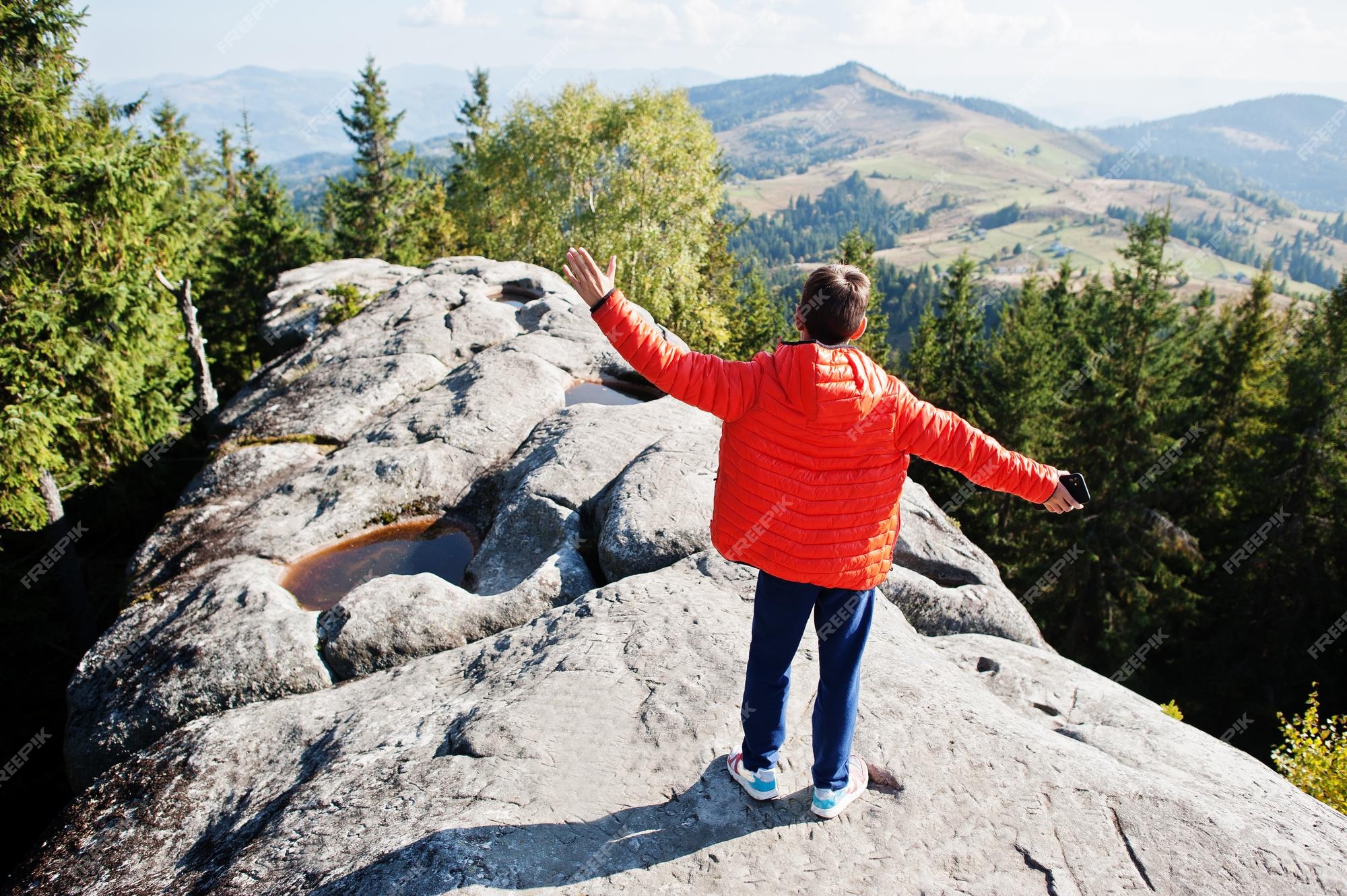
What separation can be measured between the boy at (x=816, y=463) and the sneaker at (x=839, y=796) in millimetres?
402

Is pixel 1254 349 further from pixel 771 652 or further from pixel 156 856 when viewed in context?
pixel 156 856

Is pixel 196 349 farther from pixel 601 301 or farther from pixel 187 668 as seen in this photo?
pixel 601 301

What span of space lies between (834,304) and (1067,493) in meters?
2.31

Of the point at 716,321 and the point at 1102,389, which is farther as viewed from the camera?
the point at 716,321

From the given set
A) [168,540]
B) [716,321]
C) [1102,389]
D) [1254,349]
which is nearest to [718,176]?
[716,321]

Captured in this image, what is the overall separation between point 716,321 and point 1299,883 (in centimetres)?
3687

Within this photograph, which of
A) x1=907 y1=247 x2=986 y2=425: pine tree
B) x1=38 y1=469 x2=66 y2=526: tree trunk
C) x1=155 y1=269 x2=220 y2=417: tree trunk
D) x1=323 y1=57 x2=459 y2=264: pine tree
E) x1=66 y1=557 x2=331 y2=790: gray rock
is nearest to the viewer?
x1=66 y1=557 x2=331 y2=790: gray rock

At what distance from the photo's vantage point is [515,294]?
926 inches

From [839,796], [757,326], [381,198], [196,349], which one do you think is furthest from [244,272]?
[839,796]

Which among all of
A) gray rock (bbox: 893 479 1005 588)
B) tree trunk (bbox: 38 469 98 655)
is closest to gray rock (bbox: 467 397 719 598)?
gray rock (bbox: 893 479 1005 588)

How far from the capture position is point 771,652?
17.6 ft

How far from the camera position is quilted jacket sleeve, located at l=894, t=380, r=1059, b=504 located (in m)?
5.09

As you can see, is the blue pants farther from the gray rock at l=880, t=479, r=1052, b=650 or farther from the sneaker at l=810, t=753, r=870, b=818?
the gray rock at l=880, t=479, r=1052, b=650

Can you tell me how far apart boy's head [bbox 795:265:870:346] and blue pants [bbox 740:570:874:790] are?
5.80ft
